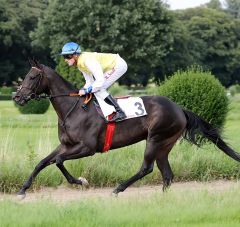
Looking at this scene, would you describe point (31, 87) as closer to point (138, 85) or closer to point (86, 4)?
point (86, 4)

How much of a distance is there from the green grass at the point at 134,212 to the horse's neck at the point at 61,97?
2071mm

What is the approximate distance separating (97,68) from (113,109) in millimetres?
636

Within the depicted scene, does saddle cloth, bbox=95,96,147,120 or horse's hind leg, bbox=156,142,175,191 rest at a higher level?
saddle cloth, bbox=95,96,147,120

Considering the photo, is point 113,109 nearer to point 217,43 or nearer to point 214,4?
point 217,43

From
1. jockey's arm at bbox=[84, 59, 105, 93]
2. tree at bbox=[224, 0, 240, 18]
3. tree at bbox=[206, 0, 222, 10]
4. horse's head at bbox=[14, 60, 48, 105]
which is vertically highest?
jockey's arm at bbox=[84, 59, 105, 93]

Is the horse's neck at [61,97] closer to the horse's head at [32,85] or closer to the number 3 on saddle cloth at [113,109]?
the horse's head at [32,85]

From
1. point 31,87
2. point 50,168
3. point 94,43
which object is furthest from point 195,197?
point 94,43

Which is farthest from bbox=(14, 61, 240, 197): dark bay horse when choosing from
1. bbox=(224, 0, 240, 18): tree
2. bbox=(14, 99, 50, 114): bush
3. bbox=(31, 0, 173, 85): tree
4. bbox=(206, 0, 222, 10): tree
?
bbox=(224, 0, 240, 18): tree

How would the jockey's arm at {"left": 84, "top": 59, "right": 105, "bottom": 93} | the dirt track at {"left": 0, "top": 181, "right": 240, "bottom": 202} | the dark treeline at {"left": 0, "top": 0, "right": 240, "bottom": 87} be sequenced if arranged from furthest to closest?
the dark treeline at {"left": 0, "top": 0, "right": 240, "bottom": 87} < the dirt track at {"left": 0, "top": 181, "right": 240, "bottom": 202} < the jockey's arm at {"left": 84, "top": 59, "right": 105, "bottom": 93}

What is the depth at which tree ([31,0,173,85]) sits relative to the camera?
4897 cm

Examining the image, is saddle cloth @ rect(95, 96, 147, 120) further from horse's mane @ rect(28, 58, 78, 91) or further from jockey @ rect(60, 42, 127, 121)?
horse's mane @ rect(28, 58, 78, 91)

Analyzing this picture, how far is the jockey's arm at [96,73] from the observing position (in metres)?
9.30

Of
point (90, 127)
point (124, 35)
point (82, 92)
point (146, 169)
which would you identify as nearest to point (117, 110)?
point (90, 127)

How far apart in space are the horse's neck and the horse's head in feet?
0.54
